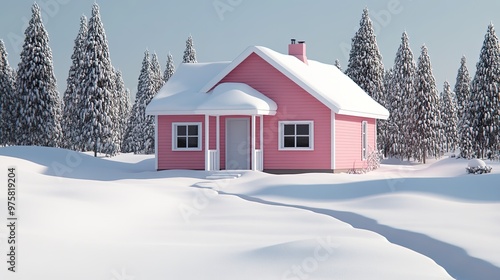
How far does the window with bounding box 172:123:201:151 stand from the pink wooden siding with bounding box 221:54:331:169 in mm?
1449

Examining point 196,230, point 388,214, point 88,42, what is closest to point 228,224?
point 196,230

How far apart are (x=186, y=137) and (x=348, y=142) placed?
7520 mm

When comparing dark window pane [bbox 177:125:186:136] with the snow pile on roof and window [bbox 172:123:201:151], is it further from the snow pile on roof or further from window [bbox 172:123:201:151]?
the snow pile on roof

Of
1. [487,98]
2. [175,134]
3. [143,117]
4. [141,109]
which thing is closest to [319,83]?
[175,134]

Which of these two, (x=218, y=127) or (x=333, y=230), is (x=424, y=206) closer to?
(x=333, y=230)

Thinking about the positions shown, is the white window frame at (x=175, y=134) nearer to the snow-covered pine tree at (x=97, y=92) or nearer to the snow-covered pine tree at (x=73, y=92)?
the snow-covered pine tree at (x=97, y=92)

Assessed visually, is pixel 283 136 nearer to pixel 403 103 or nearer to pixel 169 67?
pixel 403 103

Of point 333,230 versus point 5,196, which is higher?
point 5,196

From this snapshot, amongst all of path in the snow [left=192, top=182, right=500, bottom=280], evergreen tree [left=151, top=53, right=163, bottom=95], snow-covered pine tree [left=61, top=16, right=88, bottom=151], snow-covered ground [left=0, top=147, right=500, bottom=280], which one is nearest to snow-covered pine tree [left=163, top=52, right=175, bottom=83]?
evergreen tree [left=151, top=53, right=163, bottom=95]

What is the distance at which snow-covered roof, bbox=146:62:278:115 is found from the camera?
2562 centimetres

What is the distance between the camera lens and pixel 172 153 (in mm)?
28266

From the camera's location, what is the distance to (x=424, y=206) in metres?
16.0

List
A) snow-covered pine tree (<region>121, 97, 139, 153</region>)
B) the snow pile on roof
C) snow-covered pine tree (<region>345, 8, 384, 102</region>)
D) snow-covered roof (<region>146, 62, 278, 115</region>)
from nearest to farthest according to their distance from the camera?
snow-covered roof (<region>146, 62, 278, 115</region>)
the snow pile on roof
snow-covered pine tree (<region>345, 8, 384, 102</region>)
snow-covered pine tree (<region>121, 97, 139, 153</region>)

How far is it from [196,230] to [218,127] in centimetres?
1422
